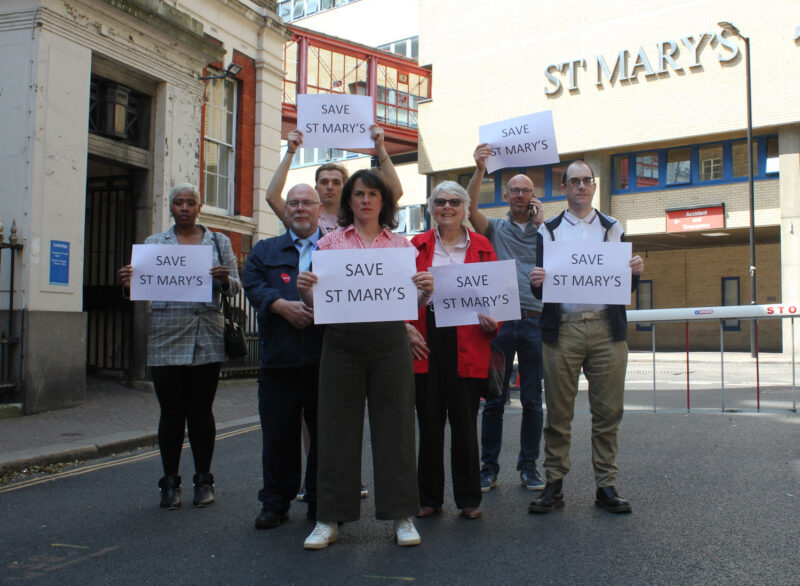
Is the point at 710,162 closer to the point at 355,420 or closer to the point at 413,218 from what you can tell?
the point at 413,218

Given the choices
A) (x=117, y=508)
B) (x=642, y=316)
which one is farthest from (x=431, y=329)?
(x=642, y=316)

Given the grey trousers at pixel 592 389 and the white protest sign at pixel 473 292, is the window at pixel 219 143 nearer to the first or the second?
the white protest sign at pixel 473 292

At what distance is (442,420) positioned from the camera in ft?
15.2

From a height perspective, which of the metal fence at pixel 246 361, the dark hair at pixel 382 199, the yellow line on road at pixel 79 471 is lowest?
the yellow line on road at pixel 79 471

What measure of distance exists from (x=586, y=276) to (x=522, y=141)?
137 centimetres

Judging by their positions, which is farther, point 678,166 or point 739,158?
point 678,166

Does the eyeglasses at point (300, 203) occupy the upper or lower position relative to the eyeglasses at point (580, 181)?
lower

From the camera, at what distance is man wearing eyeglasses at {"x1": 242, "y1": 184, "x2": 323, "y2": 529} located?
4414 mm

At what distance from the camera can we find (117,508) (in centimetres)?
495

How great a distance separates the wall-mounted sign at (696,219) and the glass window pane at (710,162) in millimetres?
1250

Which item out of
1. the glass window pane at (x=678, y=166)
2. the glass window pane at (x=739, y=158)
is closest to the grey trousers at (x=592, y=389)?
the glass window pane at (x=739, y=158)

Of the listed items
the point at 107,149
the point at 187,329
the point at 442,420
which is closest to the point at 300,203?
the point at 187,329

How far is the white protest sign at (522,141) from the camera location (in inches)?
217

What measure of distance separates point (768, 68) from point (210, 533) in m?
25.3
